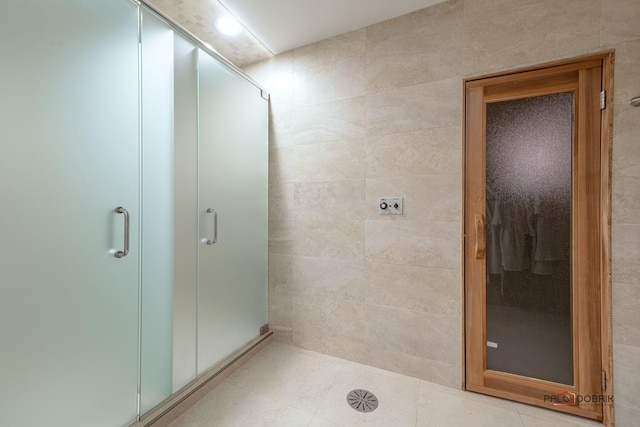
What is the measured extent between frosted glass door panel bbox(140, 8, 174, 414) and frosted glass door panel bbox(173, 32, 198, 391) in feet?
0.11

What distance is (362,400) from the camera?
1.57m

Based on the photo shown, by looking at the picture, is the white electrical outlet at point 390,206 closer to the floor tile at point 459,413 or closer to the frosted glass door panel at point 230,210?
the frosted glass door panel at point 230,210

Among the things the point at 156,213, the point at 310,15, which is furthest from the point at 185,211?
the point at 310,15

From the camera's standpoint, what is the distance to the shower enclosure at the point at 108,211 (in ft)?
3.04

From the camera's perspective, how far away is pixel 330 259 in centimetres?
203

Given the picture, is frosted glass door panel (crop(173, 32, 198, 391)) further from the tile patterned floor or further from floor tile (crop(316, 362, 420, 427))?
floor tile (crop(316, 362, 420, 427))

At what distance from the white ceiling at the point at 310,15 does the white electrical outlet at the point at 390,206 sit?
4.19 feet

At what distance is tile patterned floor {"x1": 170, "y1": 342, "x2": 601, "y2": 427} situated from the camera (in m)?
1.40

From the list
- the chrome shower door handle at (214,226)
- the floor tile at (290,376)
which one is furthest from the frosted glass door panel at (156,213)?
Result: the floor tile at (290,376)

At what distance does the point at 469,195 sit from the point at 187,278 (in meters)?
1.82

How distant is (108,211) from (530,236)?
7.50 ft

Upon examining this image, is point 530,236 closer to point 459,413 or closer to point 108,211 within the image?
point 459,413

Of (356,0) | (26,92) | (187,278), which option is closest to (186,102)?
(26,92)

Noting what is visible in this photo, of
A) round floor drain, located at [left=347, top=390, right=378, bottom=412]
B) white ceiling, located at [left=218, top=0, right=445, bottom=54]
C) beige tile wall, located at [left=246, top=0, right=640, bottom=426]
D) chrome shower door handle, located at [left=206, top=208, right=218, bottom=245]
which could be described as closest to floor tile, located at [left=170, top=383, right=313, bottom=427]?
round floor drain, located at [left=347, top=390, right=378, bottom=412]
